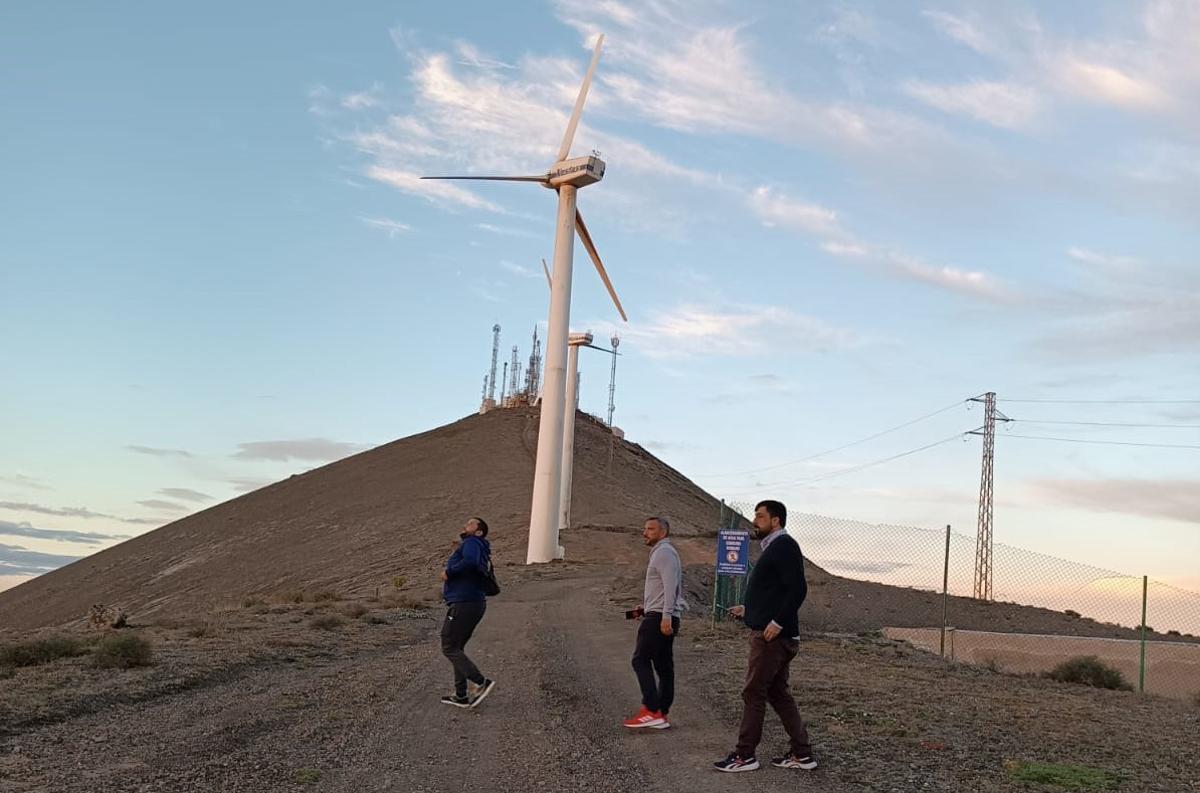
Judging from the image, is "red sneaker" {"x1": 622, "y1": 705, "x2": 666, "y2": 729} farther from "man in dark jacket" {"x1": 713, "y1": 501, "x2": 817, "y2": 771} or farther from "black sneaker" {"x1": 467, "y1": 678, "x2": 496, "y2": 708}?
"black sneaker" {"x1": 467, "y1": 678, "x2": 496, "y2": 708}

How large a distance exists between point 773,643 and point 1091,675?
1114cm

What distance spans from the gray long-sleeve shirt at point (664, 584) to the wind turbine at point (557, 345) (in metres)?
29.7

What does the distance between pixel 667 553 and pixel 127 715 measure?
5374 mm

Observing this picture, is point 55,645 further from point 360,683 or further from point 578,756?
point 578,756

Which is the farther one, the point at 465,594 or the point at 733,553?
the point at 733,553

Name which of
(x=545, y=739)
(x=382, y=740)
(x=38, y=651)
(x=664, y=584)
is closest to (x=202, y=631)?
(x=38, y=651)

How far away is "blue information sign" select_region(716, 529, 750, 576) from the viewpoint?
18547 mm

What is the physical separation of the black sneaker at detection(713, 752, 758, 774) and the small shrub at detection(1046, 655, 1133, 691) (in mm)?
10863

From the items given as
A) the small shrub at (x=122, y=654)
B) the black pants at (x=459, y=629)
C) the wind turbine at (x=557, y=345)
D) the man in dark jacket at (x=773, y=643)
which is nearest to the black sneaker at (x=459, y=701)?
the black pants at (x=459, y=629)

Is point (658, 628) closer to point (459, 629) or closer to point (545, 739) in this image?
point (545, 739)

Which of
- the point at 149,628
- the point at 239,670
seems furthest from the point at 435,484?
the point at 239,670

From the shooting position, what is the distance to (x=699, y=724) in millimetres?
10688

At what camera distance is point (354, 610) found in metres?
21.8

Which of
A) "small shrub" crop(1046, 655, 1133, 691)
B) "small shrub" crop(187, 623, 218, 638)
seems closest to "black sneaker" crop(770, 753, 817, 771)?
"small shrub" crop(1046, 655, 1133, 691)
